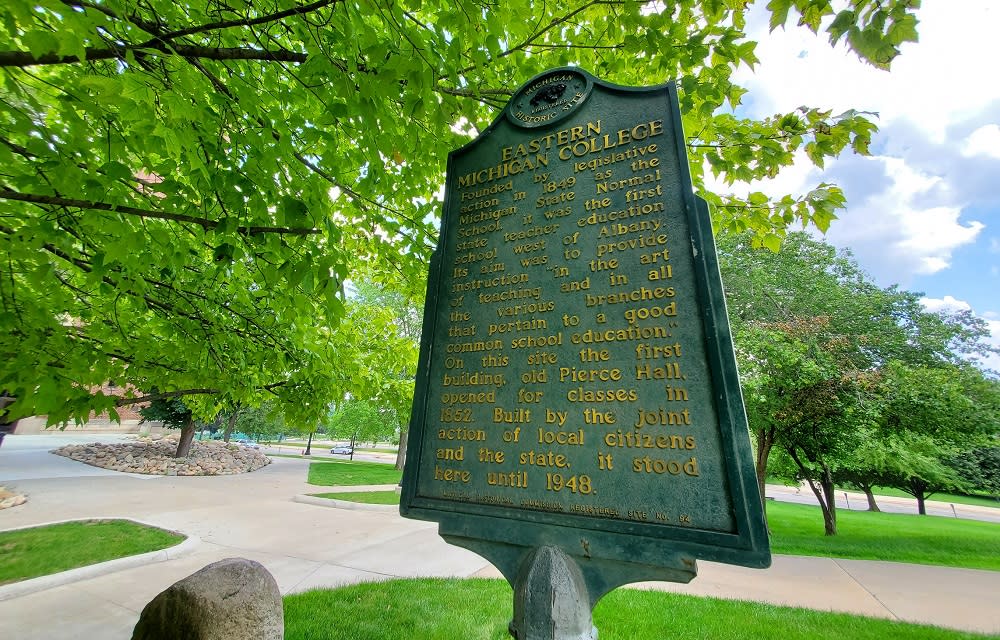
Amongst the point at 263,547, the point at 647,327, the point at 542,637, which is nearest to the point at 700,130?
the point at 647,327

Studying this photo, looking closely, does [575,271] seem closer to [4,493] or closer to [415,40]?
[415,40]

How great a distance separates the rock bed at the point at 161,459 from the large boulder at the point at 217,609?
1782cm

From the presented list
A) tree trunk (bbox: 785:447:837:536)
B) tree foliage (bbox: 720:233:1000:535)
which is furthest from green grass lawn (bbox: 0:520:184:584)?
tree trunk (bbox: 785:447:837:536)

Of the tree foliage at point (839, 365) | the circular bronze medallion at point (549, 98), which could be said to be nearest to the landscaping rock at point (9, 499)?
the circular bronze medallion at point (549, 98)

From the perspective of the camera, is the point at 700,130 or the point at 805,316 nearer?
the point at 700,130

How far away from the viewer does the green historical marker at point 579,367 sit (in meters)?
1.97

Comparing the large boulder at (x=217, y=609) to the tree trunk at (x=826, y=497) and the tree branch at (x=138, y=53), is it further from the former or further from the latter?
the tree trunk at (x=826, y=497)

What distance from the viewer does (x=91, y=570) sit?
6.06 meters

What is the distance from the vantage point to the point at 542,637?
71.5 inches

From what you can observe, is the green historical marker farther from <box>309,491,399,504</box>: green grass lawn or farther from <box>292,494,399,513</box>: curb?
<box>309,491,399,504</box>: green grass lawn

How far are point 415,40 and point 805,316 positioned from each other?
1500cm

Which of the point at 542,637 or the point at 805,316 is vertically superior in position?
the point at 805,316

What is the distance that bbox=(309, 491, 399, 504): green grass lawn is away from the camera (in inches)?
516

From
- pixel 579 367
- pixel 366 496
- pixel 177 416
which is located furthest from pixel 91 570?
pixel 177 416
